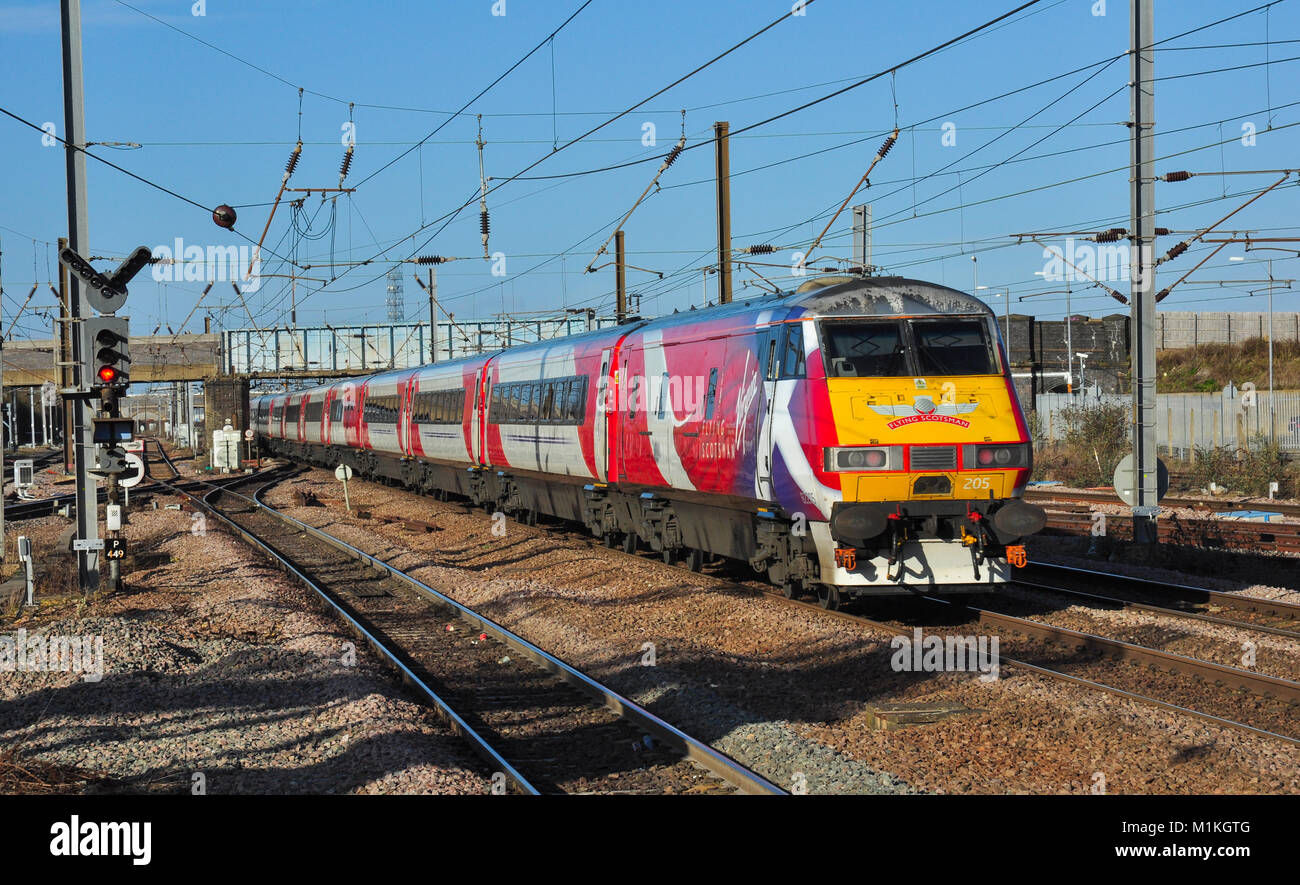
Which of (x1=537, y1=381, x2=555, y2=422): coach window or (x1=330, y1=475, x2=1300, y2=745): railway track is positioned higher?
(x1=537, y1=381, x2=555, y2=422): coach window

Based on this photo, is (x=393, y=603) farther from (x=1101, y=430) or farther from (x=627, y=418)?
(x=1101, y=430)

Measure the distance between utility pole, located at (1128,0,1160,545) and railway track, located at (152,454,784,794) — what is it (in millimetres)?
9627

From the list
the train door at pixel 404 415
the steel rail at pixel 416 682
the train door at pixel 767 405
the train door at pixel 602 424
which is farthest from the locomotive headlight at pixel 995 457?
the train door at pixel 404 415

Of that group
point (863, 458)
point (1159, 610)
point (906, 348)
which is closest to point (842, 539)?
point (863, 458)

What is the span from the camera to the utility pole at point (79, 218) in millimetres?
15727

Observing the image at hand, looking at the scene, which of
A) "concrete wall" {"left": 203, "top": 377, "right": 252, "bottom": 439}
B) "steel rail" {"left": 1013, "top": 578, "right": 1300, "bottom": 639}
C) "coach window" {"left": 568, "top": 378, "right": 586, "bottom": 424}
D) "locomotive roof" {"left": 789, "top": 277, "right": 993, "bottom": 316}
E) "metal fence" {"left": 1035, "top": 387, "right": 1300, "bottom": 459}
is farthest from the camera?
"concrete wall" {"left": 203, "top": 377, "right": 252, "bottom": 439}

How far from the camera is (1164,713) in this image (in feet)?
28.3

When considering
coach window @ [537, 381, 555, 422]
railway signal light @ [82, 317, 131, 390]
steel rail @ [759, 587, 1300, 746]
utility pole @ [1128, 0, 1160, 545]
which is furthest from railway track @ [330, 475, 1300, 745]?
coach window @ [537, 381, 555, 422]

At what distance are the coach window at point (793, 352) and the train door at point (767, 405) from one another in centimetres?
17

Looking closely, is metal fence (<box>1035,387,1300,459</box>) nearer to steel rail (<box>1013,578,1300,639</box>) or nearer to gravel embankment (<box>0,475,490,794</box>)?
steel rail (<box>1013,578,1300,639</box>)

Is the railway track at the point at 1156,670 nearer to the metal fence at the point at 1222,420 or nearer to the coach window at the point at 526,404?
the coach window at the point at 526,404

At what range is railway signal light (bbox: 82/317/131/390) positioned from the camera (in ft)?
48.1
